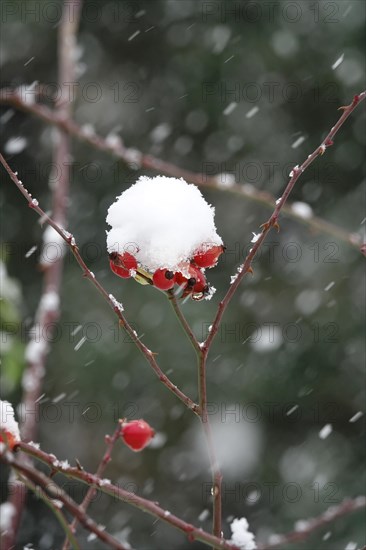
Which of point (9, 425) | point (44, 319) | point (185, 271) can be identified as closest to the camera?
point (9, 425)

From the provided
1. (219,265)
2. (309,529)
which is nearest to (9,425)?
(309,529)

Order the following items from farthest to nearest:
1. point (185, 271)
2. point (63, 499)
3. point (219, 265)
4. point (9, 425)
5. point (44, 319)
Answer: point (219, 265), point (44, 319), point (185, 271), point (9, 425), point (63, 499)

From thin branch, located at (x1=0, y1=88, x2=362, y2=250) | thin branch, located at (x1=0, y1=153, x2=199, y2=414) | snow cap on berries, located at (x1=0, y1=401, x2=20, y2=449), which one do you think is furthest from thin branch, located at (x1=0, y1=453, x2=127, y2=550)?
thin branch, located at (x1=0, y1=88, x2=362, y2=250)

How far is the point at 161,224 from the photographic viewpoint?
36.9 inches

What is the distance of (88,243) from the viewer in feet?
16.2

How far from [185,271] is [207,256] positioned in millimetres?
41

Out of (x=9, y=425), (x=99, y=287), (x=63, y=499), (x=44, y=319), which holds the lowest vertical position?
(x=63, y=499)

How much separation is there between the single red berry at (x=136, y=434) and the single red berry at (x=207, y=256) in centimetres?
26

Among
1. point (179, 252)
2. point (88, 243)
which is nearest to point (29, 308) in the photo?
point (88, 243)

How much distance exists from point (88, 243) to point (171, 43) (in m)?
1.68

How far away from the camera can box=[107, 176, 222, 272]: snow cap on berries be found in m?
0.91

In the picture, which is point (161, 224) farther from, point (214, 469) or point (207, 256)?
point (214, 469)

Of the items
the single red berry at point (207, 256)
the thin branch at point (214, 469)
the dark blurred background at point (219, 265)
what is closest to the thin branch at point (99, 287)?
the thin branch at point (214, 469)

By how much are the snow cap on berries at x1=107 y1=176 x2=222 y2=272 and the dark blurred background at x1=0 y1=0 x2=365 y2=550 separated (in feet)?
10.7
